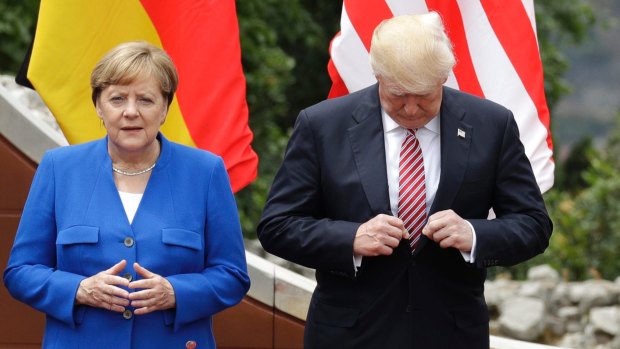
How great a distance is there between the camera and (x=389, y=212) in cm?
366

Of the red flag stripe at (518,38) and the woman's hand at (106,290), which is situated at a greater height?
the red flag stripe at (518,38)

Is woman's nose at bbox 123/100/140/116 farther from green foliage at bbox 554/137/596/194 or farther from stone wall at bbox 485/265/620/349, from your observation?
green foliage at bbox 554/137/596/194

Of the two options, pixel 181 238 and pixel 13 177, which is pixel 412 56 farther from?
pixel 13 177

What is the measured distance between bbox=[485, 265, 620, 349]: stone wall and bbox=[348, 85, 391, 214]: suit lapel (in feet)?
14.2

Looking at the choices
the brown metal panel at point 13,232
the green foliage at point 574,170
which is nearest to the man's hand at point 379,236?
the brown metal panel at point 13,232

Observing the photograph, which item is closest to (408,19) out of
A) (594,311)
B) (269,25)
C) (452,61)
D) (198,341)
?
(452,61)

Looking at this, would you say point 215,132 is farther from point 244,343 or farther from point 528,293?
point 528,293

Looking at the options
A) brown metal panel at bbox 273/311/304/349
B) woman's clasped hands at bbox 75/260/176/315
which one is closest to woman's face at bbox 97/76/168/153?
woman's clasped hands at bbox 75/260/176/315

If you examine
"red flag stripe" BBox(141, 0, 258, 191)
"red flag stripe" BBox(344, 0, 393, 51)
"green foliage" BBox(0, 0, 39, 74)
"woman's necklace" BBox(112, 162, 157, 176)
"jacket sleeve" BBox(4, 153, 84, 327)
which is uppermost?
"green foliage" BBox(0, 0, 39, 74)

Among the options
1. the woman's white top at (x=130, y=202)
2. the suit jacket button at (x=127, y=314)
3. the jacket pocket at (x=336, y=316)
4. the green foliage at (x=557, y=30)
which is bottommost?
the suit jacket button at (x=127, y=314)

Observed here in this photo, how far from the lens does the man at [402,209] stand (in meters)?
3.66

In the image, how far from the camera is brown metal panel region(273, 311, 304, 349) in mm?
5082

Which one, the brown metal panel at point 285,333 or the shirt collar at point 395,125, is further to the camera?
the brown metal panel at point 285,333

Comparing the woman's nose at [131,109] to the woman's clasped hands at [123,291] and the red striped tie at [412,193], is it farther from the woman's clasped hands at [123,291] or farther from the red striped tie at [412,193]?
the red striped tie at [412,193]
